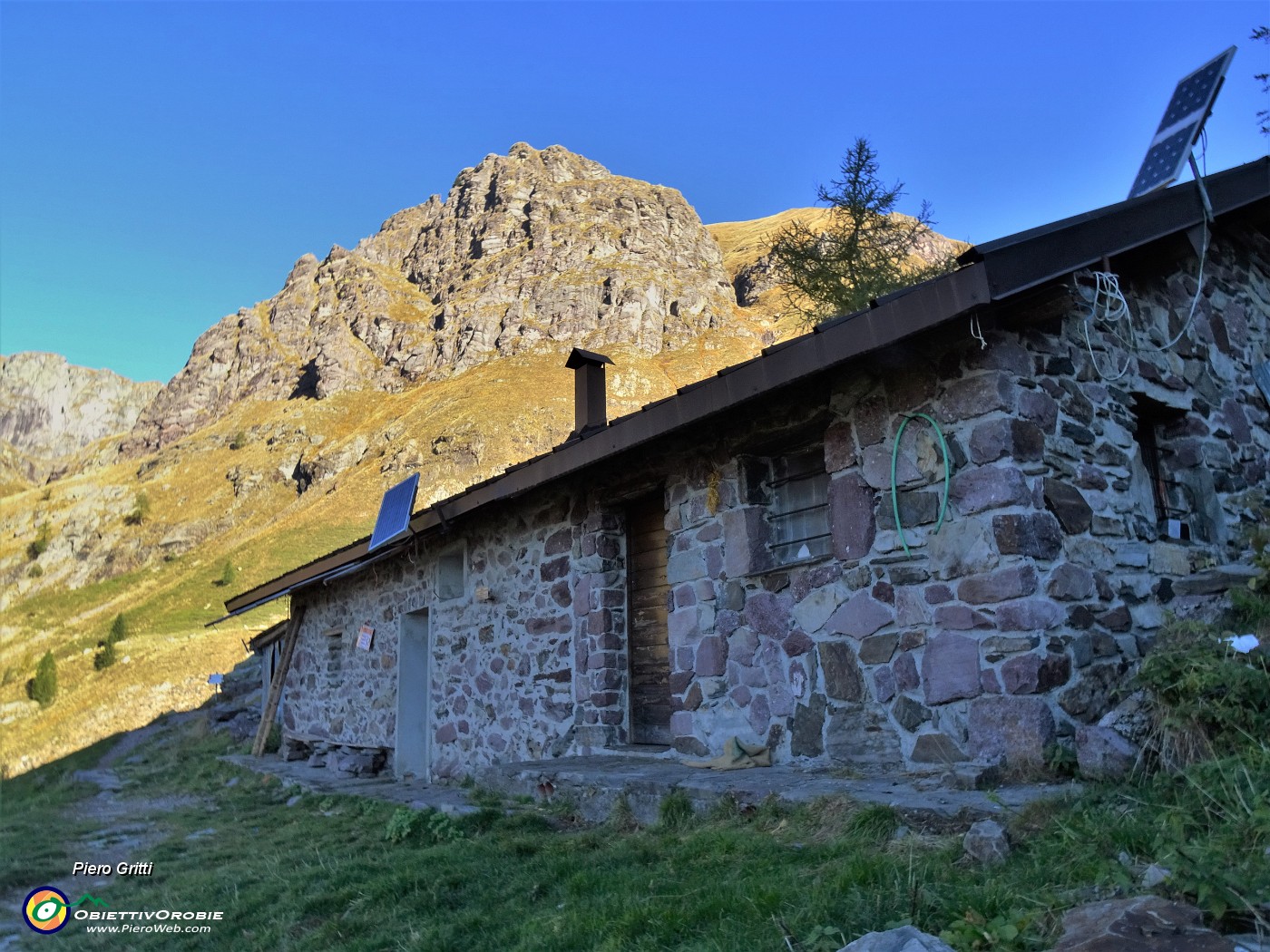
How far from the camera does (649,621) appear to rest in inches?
286

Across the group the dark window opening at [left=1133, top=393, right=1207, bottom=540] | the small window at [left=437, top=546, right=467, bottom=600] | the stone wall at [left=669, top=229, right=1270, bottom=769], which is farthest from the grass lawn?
the small window at [left=437, top=546, right=467, bottom=600]

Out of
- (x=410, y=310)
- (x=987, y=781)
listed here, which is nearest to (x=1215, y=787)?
(x=987, y=781)

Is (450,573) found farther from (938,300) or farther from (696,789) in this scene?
(938,300)

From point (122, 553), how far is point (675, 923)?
192 ft

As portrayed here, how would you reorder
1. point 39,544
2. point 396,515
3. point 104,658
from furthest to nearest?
point 39,544 → point 104,658 → point 396,515

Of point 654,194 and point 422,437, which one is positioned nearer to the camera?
point 422,437

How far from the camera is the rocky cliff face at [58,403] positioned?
12900 centimetres

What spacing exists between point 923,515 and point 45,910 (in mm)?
6122

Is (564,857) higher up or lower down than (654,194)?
lower down

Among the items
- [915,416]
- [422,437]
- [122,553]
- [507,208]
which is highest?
[507,208]

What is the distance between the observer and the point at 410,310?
72562 millimetres

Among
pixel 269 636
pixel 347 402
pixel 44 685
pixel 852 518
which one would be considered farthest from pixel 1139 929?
pixel 347 402

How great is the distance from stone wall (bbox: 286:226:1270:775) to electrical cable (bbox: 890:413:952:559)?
0.03 meters

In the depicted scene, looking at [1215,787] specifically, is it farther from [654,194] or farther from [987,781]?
[654,194]
